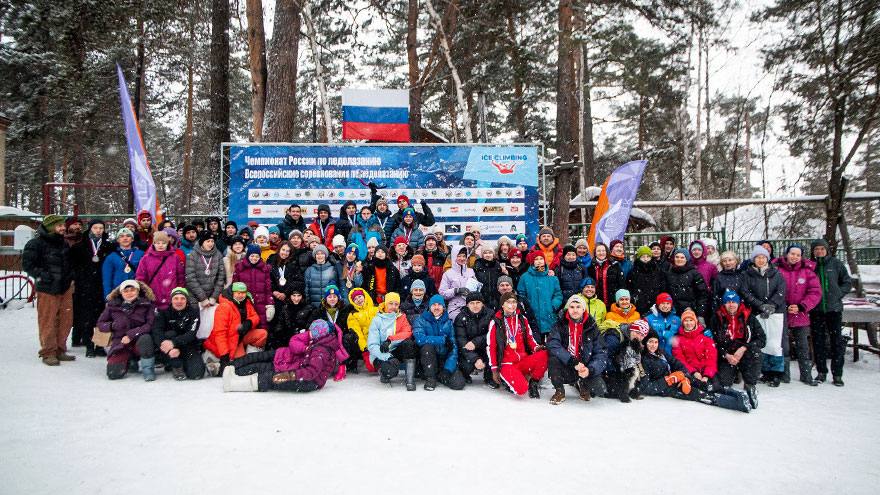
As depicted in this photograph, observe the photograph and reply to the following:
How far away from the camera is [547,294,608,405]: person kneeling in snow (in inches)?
186

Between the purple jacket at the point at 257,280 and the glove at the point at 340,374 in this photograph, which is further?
the purple jacket at the point at 257,280

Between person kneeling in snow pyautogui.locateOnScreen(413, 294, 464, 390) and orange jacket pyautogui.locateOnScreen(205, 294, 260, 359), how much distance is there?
199cm

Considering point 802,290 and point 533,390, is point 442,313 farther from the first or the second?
point 802,290

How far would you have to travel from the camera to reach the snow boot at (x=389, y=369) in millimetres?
5141

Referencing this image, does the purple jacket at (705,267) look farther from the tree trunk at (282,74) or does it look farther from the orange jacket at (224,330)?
the tree trunk at (282,74)

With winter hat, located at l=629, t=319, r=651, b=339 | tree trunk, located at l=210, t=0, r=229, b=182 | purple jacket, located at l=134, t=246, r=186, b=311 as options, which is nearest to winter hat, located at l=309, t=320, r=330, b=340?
purple jacket, located at l=134, t=246, r=186, b=311

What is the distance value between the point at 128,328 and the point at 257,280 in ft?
4.54

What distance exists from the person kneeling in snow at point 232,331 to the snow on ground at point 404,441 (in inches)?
10.3

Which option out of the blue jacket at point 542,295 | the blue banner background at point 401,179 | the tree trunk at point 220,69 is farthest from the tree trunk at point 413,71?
the blue jacket at point 542,295

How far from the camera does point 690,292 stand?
564 cm

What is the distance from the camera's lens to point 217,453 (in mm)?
3305

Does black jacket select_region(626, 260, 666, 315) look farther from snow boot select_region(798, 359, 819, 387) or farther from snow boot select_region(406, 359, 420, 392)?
snow boot select_region(406, 359, 420, 392)

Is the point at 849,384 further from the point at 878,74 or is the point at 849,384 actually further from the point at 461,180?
the point at 461,180

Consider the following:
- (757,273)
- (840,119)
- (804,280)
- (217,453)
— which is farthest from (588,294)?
(840,119)
